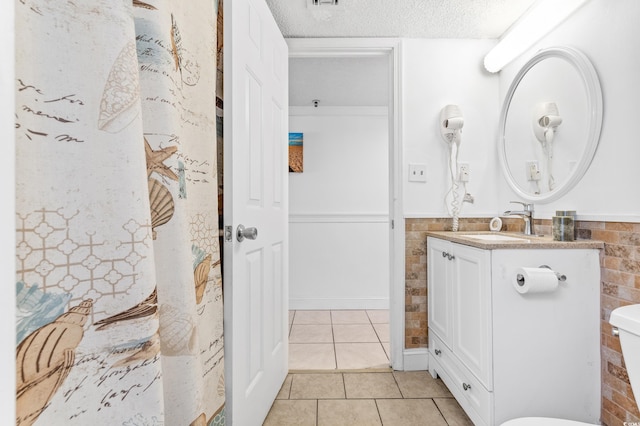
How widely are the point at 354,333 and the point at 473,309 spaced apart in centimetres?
142

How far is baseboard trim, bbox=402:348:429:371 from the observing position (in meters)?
1.95

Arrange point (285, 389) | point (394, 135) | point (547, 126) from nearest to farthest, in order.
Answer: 1. point (547, 126)
2. point (285, 389)
3. point (394, 135)

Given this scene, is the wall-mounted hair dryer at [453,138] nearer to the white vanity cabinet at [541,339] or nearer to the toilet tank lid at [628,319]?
the white vanity cabinet at [541,339]

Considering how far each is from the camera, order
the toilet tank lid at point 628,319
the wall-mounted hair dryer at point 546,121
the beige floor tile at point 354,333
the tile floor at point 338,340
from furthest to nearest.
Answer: the beige floor tile at point 354,333, the tile floor at point 338,340, the wall-mounted hair dryer at point 546,121, the toilet tank lid at point 628,319

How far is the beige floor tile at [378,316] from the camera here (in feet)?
9.56

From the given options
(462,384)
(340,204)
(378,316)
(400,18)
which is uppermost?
(400,18)

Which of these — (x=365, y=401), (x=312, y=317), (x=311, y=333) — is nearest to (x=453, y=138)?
(x=365, y=401)

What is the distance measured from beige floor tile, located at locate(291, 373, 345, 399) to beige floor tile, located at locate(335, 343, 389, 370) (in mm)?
165

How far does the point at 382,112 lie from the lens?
3.35m

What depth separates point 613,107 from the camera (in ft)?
4.13

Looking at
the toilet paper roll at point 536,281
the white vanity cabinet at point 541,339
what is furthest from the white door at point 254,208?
the toilet paper roll at point 536,281

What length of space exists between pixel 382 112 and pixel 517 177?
184 centimetres

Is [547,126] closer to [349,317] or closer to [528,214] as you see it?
[528,214]

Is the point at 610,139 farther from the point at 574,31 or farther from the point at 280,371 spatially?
Result: the point at 280,371
